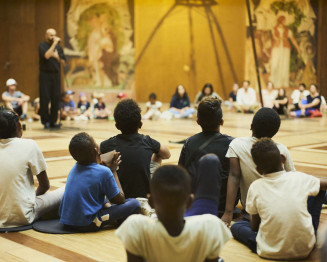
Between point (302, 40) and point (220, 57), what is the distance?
340 cm

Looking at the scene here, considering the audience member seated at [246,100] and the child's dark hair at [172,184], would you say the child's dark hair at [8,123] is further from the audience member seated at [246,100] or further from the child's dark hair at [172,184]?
the audience member seated at [246,100]

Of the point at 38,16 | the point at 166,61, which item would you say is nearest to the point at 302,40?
the point at 166,61

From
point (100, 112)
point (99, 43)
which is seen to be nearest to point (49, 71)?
point (100, 112)

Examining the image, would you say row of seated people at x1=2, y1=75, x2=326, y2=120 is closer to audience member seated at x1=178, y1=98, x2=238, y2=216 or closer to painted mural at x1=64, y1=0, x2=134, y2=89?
painted mural at x1=64, y1=0, x2=134, y2=89

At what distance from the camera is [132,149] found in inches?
180

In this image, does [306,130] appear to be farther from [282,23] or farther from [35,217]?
[282,23]

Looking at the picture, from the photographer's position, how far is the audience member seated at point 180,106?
57.0 ft

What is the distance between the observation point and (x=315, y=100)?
17.6 m

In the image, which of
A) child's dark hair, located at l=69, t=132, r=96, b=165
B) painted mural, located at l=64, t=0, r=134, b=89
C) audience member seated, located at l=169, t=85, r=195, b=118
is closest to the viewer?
child's dark hair, located at l=69, t=132, r=96, b=165

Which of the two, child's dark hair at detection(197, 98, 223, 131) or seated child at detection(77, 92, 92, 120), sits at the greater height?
child's dark hair at detection(197, 98, 223, 131)

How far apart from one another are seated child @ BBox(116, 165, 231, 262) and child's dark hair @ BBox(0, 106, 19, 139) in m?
2.15

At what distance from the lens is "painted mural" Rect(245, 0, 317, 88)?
917 inches

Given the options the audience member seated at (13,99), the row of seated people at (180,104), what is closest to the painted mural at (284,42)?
the row of seated people at (180,104)

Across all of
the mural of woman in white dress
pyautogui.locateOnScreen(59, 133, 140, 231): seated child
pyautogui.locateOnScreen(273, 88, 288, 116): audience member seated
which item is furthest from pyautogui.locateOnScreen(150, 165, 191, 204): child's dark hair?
the mural of woman in white dress
